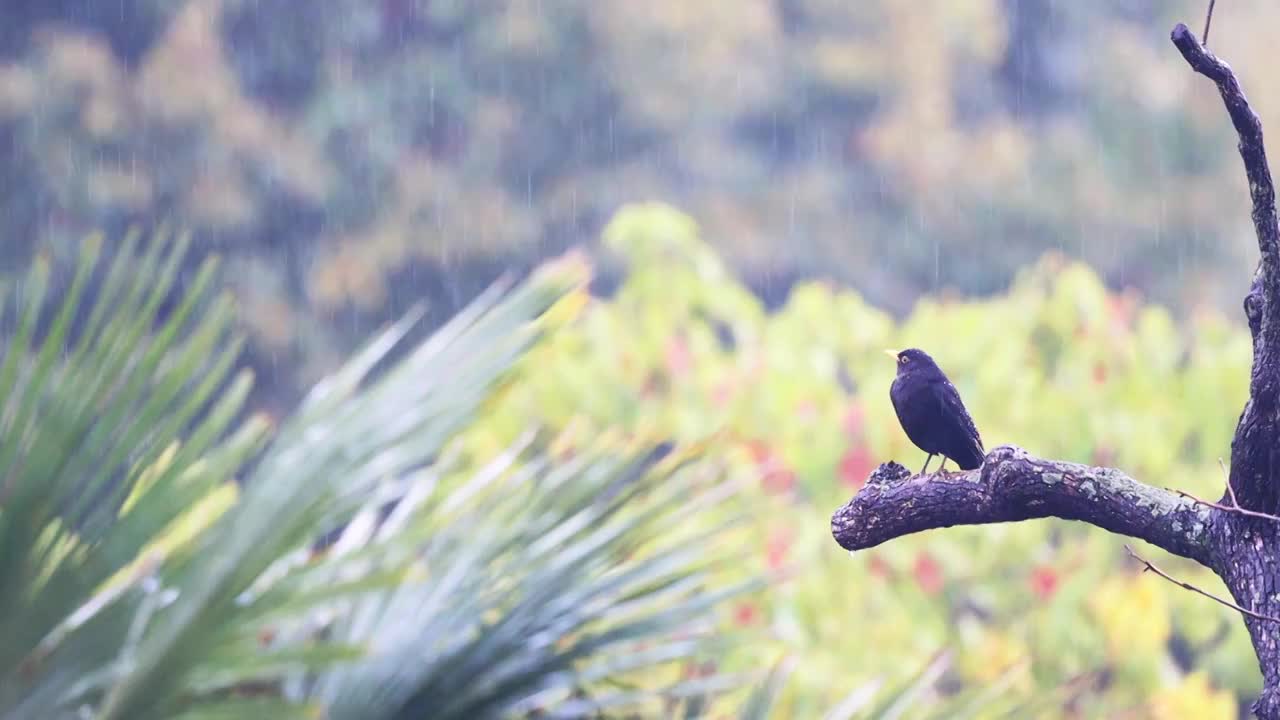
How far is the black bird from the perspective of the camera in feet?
3.25

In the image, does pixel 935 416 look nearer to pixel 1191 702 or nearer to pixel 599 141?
pixel 1191 702

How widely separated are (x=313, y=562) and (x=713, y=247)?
306 inches

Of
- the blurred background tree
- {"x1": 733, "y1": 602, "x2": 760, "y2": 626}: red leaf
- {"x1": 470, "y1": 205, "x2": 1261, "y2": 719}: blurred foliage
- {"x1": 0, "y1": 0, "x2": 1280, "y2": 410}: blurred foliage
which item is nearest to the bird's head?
{"x1": 470, "y1": 205, "x2": 1261, "y2": 719}: blurred foliage

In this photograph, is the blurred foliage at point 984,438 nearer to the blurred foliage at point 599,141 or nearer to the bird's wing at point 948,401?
the bird's wing at point 948,401

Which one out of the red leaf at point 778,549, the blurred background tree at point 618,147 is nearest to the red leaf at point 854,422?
the red leaf at point 778,549

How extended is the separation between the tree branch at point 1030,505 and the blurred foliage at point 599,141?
7.08 m

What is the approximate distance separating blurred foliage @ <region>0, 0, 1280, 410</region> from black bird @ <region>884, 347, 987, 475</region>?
6.90 m

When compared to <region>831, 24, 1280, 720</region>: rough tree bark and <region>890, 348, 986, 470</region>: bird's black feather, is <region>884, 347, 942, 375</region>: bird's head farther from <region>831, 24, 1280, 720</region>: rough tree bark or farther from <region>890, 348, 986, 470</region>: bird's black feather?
<region>831, 24, 1280, 720</region>: rough tree bark

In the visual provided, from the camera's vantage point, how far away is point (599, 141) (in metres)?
8.79

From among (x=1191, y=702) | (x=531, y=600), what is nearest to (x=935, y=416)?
(x=531, y=600)

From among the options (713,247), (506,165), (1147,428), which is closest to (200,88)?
(506,165)

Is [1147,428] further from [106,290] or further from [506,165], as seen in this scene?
[506,165]

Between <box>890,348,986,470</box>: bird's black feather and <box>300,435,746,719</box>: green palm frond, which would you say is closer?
<box>890,348,986,470</box>: bird's black feather

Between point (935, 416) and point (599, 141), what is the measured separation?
793 cm
